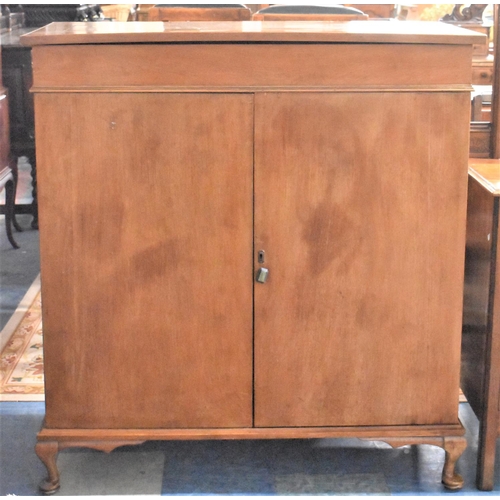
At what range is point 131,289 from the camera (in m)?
1.94

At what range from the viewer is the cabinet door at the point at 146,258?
183cm

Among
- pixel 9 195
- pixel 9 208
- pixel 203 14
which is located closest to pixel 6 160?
pixel 9 195

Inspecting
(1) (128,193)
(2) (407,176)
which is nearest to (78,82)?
(1) (128,193)

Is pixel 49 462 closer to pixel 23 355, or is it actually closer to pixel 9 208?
pixel 23 355

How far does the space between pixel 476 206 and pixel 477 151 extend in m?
0.36

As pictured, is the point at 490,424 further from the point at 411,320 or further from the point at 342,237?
the point at 342,237

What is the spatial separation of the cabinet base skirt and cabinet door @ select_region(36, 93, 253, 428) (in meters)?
0.02

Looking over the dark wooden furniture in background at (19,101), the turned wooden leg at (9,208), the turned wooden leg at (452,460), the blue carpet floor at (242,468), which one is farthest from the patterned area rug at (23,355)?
the turned wooden leg at (452,460)

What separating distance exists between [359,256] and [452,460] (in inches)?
23.7

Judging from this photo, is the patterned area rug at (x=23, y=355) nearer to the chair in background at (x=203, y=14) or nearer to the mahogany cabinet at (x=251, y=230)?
the mahogany cabinet at (x=251, y=230)

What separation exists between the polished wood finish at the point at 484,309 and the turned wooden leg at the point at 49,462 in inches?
43.5

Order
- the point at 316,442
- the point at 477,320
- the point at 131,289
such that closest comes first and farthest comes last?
the point at 131,289 → the point at 477,320 → the point at 316,442

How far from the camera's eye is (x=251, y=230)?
190cm

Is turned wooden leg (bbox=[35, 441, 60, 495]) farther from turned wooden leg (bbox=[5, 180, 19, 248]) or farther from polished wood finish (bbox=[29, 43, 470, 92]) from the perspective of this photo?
turned wooden leg (bbox=[5, 180, 19, 248])
